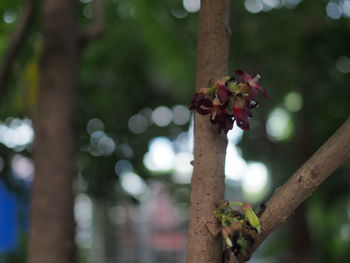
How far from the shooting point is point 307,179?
1.35 metres

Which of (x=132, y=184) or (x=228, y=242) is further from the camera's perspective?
(x=132, y=184)

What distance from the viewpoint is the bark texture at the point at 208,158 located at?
4.58ft

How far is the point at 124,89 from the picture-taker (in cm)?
493

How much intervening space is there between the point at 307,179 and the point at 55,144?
1972 millimetres

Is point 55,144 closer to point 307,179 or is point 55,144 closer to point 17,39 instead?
point 17,39

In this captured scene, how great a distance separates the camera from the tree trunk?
9.76 ft

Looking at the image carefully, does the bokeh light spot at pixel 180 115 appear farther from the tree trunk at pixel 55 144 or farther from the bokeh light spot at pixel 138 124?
the tree trunk at pixel 55 144

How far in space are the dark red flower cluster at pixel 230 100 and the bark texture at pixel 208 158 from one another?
0.23ft

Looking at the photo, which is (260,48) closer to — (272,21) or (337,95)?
(272,21)

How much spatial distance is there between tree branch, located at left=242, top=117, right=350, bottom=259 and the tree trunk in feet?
5.93

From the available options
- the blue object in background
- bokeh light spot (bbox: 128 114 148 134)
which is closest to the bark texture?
bokeh light spot (bbox: 128 114 148 134)

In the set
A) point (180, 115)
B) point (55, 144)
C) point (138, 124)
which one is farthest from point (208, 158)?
point (180, 115)

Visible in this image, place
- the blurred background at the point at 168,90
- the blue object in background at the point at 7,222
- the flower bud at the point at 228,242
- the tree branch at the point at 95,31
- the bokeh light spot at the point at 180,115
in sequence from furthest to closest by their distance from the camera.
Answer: the blue object in background at the point at 7,222, the bokeh light spot at the point at 180,115, the blurred background at the point at 168,90, the tree branch at the point at 95,31, the flower bud at the point at 228,242

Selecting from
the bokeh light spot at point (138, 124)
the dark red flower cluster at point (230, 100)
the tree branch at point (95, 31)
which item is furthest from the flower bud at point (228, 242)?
the bokeh light spot at point (138, 124)
